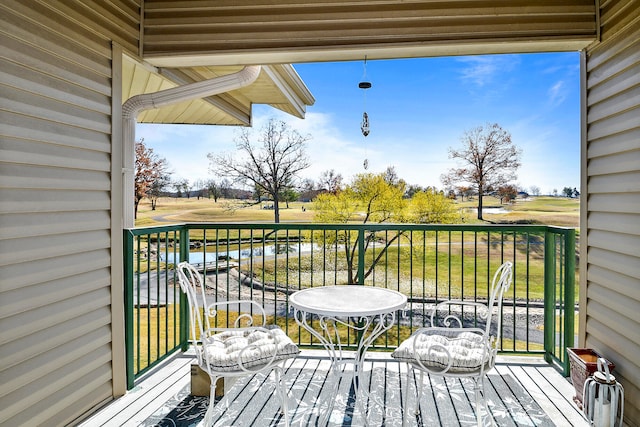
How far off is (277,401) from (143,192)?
6414 mm

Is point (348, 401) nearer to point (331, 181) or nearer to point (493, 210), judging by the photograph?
point (493, 210)

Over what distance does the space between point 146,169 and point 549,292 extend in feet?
25.5

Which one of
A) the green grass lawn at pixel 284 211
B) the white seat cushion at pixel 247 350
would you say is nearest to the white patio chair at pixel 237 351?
the white seat cushion at pixel 247 350

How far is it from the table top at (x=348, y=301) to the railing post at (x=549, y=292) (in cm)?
157

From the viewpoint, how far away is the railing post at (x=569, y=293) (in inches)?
113

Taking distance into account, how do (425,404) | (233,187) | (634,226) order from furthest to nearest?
(233,187)
(425,404)
(634,226)

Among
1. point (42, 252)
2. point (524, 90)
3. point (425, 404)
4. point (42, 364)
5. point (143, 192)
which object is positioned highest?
point (524, 90)

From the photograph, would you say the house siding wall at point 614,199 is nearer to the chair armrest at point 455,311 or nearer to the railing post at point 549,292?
the railing post at point 549,292

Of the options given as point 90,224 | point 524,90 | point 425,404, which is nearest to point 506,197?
point 524,90

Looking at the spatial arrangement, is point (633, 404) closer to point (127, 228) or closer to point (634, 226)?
point (634, 226)

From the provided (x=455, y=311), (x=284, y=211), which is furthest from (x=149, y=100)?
(x=455, y=311)

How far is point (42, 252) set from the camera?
78.2 inches

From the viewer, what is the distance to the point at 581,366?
2.37 meters

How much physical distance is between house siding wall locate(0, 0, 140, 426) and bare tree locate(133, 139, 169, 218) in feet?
18.9
